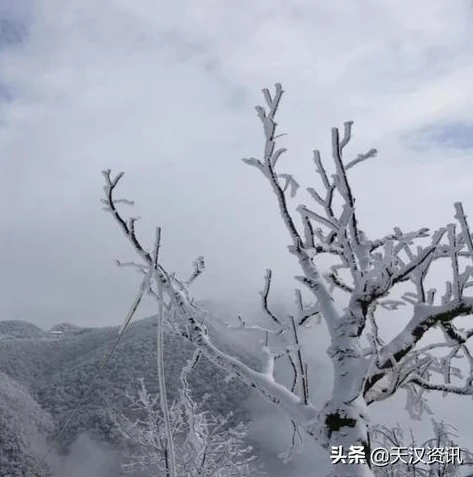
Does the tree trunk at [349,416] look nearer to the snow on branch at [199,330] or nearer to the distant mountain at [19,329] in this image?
the snow on branch at [199,330]

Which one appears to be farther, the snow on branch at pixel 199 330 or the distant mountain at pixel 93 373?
the distant mountain at pixel 93 373

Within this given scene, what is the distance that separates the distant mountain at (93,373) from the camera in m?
79.3

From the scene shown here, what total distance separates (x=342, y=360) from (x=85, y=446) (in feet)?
268

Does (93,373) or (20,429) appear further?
(93,373)

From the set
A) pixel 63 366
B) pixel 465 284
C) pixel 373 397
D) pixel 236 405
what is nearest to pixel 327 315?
pixel 373 397

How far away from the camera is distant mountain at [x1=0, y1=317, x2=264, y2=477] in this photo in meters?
79.3

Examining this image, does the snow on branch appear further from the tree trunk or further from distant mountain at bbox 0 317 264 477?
distant mountain at bbox 0 317 264 477

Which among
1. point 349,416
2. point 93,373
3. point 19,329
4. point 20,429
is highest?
point 19,329

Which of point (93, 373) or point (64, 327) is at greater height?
point (64, 327)

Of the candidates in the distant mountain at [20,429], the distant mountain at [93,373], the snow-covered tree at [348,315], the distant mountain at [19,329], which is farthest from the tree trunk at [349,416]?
the distant mountain at [19,329]

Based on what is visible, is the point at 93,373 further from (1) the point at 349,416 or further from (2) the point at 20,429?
(1) the point at 349,416

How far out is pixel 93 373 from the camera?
87812mm

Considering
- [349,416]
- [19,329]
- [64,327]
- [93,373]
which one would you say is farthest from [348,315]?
[19,329]

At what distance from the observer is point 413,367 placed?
500 centimetres
